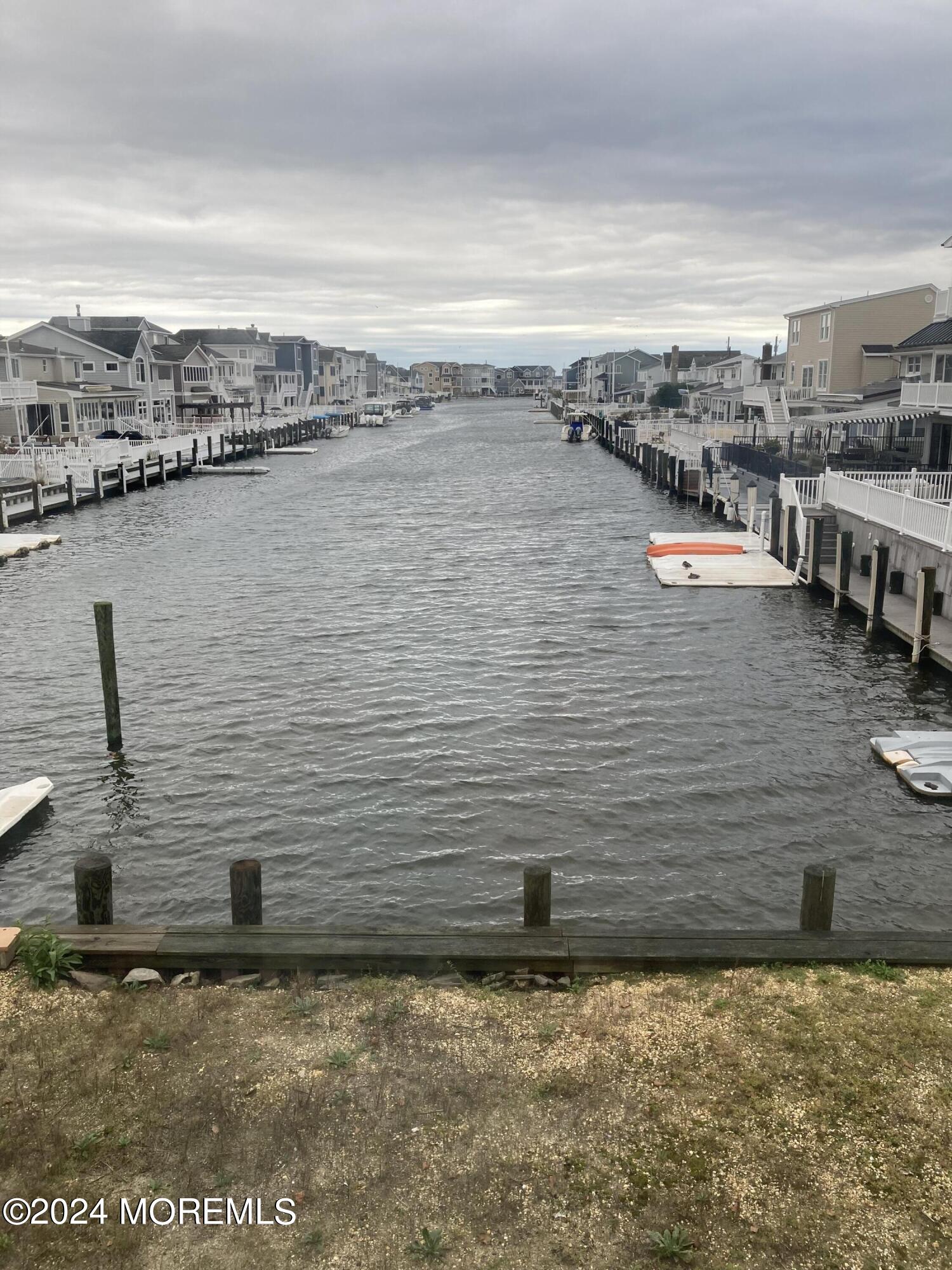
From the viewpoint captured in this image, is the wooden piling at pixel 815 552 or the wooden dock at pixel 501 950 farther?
the wooden piling at pixel 815 552

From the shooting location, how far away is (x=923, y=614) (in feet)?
76.9

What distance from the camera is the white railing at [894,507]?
24.0 m

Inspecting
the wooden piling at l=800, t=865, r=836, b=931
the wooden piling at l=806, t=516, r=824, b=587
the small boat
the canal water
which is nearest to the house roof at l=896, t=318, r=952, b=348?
the wooden piling at l=806, t=516, r=824, b=587

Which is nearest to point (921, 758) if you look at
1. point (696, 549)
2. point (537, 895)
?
point (537, 895)

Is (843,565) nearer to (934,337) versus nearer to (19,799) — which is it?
(934,337)

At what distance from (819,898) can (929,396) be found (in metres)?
33.2

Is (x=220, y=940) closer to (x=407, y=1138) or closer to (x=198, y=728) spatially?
(x=407, y=1138)

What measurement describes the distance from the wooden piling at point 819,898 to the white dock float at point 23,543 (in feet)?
123

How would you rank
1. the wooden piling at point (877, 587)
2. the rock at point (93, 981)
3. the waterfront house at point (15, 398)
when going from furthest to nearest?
the waterfront house at point (15, 398), the wooden piling at point (877, 587), the rock at point (93, 981)

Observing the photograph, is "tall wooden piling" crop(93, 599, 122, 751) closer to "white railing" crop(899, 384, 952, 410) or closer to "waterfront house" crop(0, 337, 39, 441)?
"white railing" crop(899, 384, 952, 410)

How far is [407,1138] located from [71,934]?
4593 mm

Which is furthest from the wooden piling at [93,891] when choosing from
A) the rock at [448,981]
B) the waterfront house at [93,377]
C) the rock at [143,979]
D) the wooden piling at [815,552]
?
the waterfront house at [93,377]

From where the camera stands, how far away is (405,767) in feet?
61.8

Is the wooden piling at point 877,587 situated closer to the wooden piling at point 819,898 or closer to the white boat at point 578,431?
the wooden piling at point 819,898
